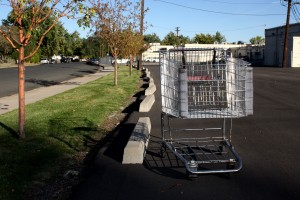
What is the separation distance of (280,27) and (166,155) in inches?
2376

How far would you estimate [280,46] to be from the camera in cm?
6222

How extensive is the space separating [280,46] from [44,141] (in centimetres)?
5910

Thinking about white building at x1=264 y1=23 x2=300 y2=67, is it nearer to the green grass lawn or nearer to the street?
the street

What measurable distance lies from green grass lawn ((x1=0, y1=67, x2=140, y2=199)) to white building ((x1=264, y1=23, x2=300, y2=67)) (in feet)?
162

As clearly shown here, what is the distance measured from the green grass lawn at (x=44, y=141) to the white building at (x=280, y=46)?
49.2 meters

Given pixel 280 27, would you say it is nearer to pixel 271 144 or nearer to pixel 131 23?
pixel 131 23

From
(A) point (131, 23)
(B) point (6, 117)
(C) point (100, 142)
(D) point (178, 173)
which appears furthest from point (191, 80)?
(A) point (131, 23)

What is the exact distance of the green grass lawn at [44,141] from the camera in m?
5.54

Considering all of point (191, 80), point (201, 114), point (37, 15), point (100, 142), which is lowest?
point (100, 142)

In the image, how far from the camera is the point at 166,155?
668 cm

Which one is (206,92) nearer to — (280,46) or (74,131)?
(74,131)

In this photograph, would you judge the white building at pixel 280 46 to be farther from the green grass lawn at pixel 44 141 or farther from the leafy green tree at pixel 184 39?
the leafy green tree at pixel 184 39

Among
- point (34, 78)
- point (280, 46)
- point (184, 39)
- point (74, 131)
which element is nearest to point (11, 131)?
point (74, 131)

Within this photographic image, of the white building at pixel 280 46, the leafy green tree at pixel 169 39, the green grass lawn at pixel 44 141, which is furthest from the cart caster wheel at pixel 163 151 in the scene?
the leafy green tree at pixel 169 39
